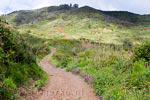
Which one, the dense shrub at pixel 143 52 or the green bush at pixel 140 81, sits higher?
the dense shrub at pixel 143 52

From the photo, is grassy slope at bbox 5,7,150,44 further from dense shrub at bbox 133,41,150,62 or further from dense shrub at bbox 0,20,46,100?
dense shrub at bbox 0,20,46,100

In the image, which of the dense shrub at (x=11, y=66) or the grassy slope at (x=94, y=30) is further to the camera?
the grassy slope at (x=94, y=30)

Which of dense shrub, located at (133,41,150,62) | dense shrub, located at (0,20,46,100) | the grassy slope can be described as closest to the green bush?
dense shrub, located at (133,41,150,62)

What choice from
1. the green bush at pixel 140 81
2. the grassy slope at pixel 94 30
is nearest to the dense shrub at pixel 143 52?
the green bush at pixel 140 81

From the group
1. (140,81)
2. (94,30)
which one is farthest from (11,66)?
(94,30)

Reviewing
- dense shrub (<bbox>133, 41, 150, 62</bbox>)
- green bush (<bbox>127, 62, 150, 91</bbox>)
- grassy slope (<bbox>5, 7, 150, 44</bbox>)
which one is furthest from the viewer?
grassy slope (<bbox>5, 7, 150, 44</bbox>)

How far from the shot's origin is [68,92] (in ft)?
22.4

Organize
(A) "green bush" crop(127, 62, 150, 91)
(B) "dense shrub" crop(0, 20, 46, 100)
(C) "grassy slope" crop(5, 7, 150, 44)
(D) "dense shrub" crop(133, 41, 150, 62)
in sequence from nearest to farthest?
(B) "dense shrub" crop(0, 20, 46, 100), (A) "green bush" crop(127, 62, 150, 91), (D) "dense shrub" crop(133, 41, 150, 62), (C) "grassy slope" crop(5, 7, 150, 44)

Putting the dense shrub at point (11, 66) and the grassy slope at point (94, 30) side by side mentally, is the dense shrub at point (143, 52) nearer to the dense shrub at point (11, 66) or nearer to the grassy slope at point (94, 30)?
the dense shrub at point (11, 66)

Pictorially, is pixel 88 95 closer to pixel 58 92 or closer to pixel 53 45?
pixel 58 92

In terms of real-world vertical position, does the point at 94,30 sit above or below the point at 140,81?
above

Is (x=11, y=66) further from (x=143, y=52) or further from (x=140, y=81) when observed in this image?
(x=143, y=52)

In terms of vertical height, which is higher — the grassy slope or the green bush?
the grassy slope

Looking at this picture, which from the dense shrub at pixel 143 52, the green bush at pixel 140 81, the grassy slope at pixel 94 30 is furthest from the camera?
the grassy slope at pixel 94 30
